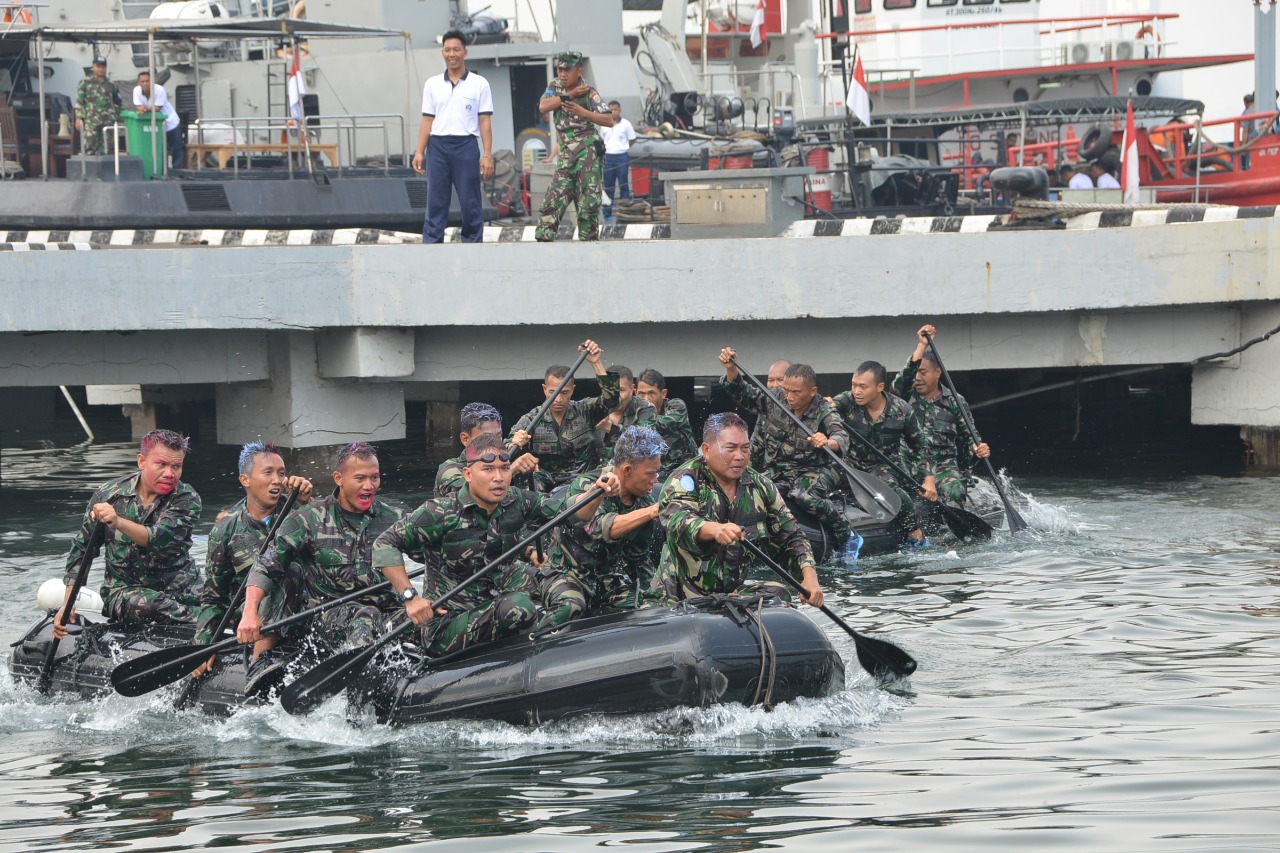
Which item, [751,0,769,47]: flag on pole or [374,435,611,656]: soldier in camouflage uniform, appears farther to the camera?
[751,0,769,47]: flag on pole

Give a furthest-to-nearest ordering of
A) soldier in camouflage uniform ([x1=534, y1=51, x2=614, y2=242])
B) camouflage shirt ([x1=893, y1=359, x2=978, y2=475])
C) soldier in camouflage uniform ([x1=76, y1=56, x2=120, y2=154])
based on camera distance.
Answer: soldier in camouflage uniform ([x1=76, y1=56, x2=120, y2=154]), soldier in camouflage uniform ([x1=534, y1=51, x2=614, y2=242]), camouflage shirt ([x1=893, y1=359, x2=978, y2=475])

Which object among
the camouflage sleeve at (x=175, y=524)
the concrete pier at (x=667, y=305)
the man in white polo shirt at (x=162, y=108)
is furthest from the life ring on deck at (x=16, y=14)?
the camouflage sleeve at (x=175, y=524)

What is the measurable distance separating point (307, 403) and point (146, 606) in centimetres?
643

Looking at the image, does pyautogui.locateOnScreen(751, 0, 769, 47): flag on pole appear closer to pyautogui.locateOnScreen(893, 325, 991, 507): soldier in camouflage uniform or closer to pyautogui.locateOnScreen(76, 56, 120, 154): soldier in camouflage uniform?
pyautogui.locateOnScreen(76, 56, 120, 154): soldier in camouflage uniform

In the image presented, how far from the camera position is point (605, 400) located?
1241cm

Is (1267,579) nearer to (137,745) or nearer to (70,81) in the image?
(137,745)

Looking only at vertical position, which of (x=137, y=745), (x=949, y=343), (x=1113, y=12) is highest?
(x=1113, y=12)

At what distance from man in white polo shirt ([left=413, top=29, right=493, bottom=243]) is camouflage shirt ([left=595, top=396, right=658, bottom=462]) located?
3.07 metres

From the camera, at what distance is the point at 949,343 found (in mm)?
15945

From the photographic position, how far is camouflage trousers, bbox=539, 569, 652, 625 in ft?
27.9

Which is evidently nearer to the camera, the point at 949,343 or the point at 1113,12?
the point at 949,343

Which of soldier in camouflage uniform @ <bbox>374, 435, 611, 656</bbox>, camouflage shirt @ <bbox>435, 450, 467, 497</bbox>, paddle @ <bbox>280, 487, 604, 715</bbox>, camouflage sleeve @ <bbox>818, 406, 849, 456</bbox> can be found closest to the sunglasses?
soldier in camouflage uniform @ <bbox>374, 435, 611, 656</bbox>

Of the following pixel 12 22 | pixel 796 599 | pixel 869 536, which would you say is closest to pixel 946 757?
pixel 796 599

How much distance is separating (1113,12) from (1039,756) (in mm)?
30084
